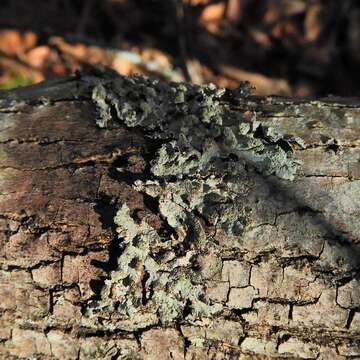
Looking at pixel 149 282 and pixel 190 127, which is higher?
pixel 190 127

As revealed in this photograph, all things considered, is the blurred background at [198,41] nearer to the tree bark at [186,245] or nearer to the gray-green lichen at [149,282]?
the tree bark at [186,245]

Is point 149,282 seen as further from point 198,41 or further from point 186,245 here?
point 198,41

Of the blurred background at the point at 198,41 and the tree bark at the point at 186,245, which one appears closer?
the tree bark at the point at 186,245

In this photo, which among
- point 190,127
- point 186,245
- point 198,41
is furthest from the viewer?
point 198,41

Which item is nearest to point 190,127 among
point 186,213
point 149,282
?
point 186,213

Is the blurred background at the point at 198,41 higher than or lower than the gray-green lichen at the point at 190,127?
higher

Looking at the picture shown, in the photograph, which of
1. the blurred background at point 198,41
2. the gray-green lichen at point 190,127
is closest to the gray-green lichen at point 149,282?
the gray-green lichen at point 190,127

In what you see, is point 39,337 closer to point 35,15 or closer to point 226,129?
point 226,129

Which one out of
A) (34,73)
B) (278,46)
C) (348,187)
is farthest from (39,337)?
(278,46)
